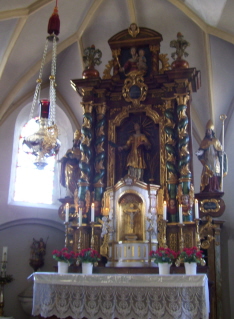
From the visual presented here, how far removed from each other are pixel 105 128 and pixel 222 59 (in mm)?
4274

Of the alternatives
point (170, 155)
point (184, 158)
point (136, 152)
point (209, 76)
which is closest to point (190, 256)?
point (184, 158)

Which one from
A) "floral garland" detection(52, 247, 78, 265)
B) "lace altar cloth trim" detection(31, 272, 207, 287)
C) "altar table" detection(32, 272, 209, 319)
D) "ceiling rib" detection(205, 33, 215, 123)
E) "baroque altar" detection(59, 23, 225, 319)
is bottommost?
"altar table" detection(32, 272, 209, 319)

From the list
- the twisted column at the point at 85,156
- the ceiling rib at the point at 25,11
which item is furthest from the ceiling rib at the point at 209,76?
the ceiling rib at the point at 25,11

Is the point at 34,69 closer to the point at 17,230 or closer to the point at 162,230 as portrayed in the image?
the point at 17,230

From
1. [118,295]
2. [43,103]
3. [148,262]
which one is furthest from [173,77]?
[118,295]

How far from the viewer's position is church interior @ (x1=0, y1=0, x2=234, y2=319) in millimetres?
8523

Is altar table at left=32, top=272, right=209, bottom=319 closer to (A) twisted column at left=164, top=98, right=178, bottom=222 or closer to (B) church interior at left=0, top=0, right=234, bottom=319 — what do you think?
(B) church interior at left=0, top=0, right=234, bottom=319

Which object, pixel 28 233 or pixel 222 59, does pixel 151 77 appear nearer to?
pixel 222 59

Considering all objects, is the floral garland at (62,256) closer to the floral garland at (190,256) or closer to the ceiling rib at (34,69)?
the floral garland at (190,256)

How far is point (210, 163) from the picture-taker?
10.2 m

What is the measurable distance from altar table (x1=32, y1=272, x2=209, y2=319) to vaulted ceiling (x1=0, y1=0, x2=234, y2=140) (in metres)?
6.43

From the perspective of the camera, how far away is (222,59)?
1163cm

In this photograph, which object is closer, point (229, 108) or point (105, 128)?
point (105, 128)

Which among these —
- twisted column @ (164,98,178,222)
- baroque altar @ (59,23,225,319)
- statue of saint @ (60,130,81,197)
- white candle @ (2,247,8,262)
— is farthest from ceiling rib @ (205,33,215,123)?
white candle @ (2,247,8,262)
